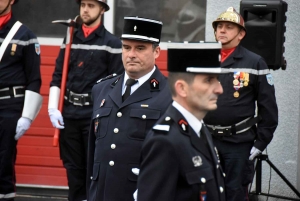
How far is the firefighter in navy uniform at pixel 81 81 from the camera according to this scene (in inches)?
301

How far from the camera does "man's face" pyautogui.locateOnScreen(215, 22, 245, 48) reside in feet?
24.2

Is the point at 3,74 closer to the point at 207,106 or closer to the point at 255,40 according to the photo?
the point at 255,40

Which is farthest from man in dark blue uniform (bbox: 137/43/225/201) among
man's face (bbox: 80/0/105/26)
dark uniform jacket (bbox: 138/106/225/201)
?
man's face (bbox: 80/0/105/26)

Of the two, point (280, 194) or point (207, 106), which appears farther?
point (280, 194)

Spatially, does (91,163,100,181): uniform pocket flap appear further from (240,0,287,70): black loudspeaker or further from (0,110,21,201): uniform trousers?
(240,0,287,70): black loudspeaker

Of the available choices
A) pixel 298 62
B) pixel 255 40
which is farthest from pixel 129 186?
pixel 298 62

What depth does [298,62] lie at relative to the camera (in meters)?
8.63

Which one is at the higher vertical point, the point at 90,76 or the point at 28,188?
the point at 90,76

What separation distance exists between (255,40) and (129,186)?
11.9ft

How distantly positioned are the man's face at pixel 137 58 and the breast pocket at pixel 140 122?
0.26 metres

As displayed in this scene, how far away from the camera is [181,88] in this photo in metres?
3.89

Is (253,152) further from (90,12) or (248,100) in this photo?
(90,12)

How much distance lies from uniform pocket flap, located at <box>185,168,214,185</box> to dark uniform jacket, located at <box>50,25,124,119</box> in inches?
150

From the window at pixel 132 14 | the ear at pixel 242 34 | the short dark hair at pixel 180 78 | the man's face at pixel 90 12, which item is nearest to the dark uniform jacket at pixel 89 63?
the man's face at pixel 90 12
